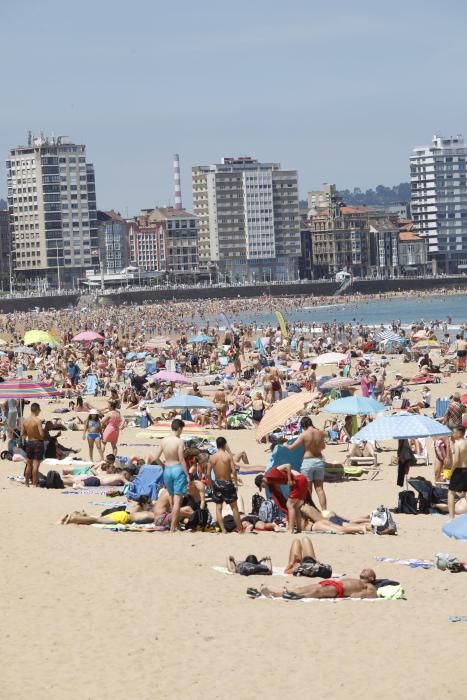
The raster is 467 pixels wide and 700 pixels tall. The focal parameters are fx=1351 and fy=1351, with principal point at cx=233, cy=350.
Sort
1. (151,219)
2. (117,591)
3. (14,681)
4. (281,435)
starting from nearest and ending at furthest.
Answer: (14,681)
(117,591)
(281,435)
(151,219)

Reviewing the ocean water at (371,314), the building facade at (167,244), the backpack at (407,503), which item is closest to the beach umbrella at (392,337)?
the backpack at (407,503)

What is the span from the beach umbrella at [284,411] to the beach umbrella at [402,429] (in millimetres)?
1824

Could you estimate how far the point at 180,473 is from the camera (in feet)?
37.3

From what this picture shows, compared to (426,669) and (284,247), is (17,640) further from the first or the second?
(284,247)

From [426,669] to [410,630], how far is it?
0.85m

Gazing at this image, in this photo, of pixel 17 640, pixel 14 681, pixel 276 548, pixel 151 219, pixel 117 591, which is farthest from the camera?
pixel 151 219

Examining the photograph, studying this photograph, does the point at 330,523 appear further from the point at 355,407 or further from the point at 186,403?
the point at 186,403

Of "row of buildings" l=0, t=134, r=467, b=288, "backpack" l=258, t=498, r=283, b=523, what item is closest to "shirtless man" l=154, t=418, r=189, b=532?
"backpack" l=258, t=498, r=283, b=523

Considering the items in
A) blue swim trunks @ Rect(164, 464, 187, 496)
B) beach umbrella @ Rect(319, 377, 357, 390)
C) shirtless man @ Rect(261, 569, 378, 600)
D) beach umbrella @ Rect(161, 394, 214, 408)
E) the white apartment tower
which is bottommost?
beach umbrella @ Rect(319, 377, 357, 390)

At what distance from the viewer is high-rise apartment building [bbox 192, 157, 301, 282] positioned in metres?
165

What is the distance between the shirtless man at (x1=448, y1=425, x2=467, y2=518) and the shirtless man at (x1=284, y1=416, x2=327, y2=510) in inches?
44.9

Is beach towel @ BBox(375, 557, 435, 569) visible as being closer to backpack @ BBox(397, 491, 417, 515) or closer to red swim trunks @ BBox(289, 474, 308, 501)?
red swim trunks @ BBox(289, 474, 308, 501)

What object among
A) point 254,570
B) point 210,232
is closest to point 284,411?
point 254,570

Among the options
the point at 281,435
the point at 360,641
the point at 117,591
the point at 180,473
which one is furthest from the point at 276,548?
the point at 281,435
